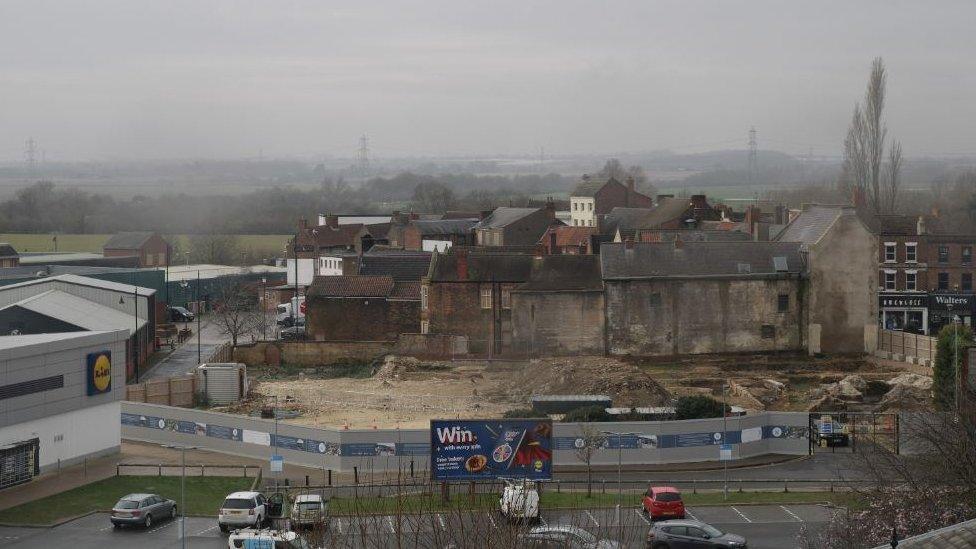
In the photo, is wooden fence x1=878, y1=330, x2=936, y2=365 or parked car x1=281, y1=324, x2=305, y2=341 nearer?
wooden fence x1=878, y1=330, x2=936, y2=365

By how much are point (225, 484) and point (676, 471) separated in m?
12.7

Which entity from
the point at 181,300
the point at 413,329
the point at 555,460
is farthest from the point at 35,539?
the point at 181,300

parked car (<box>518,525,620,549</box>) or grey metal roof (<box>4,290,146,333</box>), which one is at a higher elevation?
grey metal roof (<box>4,290,146,333</box>)

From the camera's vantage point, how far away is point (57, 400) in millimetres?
36938

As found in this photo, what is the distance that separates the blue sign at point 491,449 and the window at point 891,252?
145ft

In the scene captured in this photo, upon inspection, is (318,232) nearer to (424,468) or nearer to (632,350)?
(632,350)

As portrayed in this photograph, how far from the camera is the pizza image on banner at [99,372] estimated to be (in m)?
38.3

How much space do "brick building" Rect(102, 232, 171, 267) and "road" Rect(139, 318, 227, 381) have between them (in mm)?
30999

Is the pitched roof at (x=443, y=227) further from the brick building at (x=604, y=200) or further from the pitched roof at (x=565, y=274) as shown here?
the pitched roof at (x=565, y=274)

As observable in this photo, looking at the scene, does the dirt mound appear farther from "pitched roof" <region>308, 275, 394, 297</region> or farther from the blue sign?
the blue sign

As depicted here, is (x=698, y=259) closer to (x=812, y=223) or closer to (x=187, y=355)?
(x=812, y=223)

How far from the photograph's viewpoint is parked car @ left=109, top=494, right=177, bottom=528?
2942 cm

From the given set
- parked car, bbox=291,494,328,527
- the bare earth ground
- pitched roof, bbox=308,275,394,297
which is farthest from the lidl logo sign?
pitched roof, bbox=308,275,394,297

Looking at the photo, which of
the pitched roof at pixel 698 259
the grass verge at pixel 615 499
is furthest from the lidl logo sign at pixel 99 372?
the pitched roof at pixel 698 259
